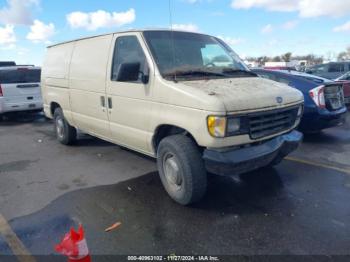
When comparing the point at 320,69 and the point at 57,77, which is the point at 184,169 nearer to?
the point at 57,77

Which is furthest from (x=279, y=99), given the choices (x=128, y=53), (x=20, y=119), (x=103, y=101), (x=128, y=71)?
(x=20, y=119)

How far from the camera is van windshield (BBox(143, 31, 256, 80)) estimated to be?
13.9 ft

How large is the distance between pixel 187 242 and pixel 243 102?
63.5 inches

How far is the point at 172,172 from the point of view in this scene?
4.09m

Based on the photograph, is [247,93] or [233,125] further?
[247,93]

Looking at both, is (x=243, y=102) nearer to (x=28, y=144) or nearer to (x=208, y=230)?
(x=208, y=230)

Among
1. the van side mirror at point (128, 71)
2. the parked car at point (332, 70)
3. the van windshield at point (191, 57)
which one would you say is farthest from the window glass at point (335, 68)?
the van side mirror at point (128, 71)

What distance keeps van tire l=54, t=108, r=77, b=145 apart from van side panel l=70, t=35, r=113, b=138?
0.75 metres

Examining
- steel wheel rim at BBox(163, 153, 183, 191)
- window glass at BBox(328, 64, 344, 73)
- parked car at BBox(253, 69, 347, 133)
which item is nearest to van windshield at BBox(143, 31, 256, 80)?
steel wheel rim at BBox(163, 153, 183, 191)

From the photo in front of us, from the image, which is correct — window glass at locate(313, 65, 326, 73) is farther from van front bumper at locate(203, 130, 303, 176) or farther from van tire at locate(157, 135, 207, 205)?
van tire at locate(157, 135, 207, 205)

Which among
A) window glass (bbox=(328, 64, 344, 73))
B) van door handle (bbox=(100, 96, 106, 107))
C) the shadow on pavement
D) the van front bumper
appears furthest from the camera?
window glass (bbox=(328, 64, 344, 73))

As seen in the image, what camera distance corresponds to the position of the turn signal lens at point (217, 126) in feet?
11.4

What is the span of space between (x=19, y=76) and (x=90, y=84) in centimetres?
596

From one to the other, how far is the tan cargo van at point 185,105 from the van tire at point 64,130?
141 centimetres
